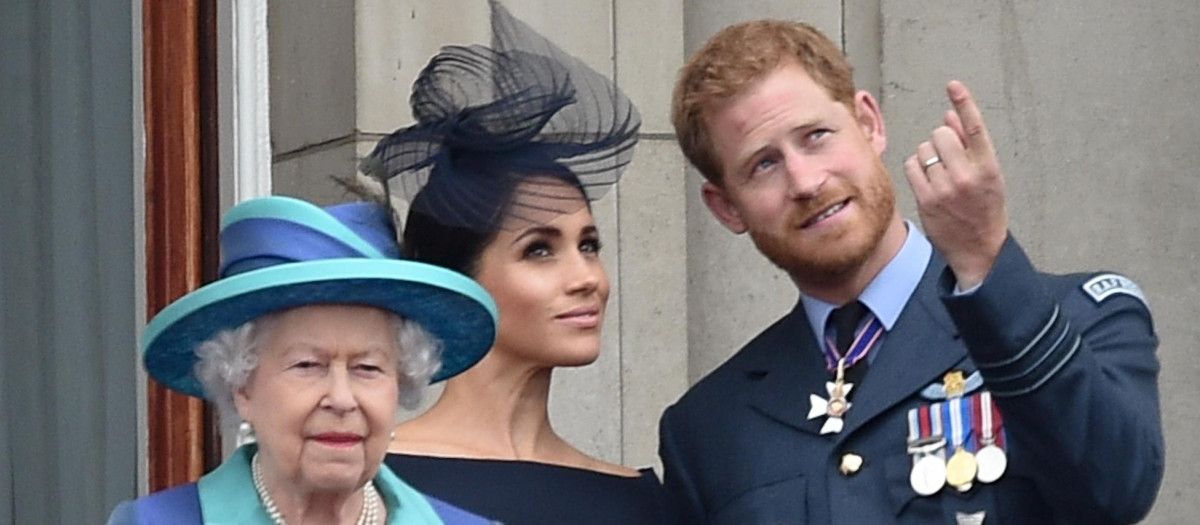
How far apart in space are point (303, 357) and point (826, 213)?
33.4 inches

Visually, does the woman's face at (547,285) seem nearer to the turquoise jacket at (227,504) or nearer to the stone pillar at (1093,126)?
the turquoise jacket at (227,504)

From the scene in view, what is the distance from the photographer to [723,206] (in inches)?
142

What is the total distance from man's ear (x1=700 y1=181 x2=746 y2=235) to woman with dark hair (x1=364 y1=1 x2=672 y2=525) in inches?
5.4

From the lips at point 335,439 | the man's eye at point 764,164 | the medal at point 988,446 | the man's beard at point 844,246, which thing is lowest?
the medal at point 988,446

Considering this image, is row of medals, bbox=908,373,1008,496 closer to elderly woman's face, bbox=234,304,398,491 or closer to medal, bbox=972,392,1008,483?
medal, bbox=972,392,1008,483

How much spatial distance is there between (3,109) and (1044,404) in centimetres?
263

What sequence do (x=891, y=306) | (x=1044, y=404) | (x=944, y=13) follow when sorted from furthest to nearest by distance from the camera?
1. (x=944, y=13)
2. (x=891, y=306)
3. (x=1044, y=404)

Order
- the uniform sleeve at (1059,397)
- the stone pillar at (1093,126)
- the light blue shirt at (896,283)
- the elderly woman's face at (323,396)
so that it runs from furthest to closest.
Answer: the stone pillar at (1093,126) < the light blue shirt at (896,283) < the uniform sleeve at (1059,397) < the elderly woman's face at (323,396)

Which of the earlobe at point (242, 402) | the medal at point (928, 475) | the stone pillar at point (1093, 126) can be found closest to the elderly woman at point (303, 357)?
the earlobe at point (242, 402)

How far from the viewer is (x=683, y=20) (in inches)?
195

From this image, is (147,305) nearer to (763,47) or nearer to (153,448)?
(153,448)

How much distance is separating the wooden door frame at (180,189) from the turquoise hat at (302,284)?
1.77 meters

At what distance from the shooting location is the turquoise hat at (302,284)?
2902mm

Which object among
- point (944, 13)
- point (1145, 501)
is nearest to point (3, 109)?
point (944, 13)
